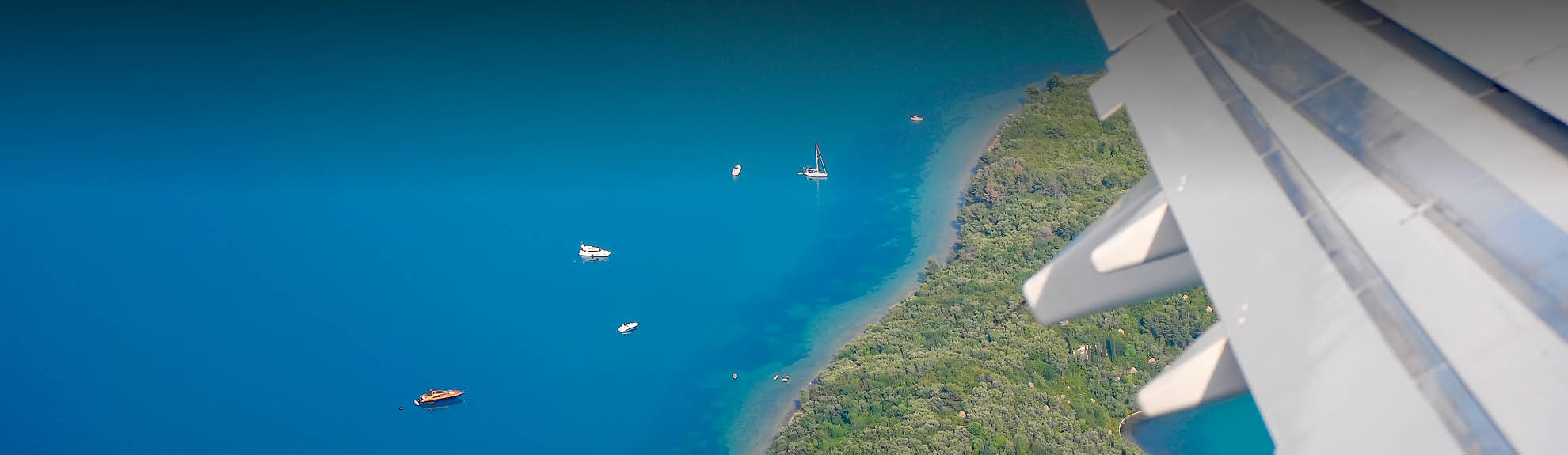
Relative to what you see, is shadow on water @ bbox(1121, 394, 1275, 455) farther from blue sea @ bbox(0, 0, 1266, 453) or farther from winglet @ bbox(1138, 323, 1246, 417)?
winglet @ bbox(1138, 323, 1246, 417)

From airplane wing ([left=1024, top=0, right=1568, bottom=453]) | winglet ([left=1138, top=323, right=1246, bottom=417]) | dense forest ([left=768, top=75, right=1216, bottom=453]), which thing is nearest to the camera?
airplane wing ([left=1024, top=0, right=1568, bottom=453])

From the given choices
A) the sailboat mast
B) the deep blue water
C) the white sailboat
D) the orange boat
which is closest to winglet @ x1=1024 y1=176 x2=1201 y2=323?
the deep blue water

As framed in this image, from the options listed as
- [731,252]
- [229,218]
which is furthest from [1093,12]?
[229,218]

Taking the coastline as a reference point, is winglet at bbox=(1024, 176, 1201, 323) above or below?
below

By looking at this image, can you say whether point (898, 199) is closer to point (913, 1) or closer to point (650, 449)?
point (650, 449)

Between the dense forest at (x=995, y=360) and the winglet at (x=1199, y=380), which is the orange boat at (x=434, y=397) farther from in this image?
the winglet at (x=1199, y=380)
